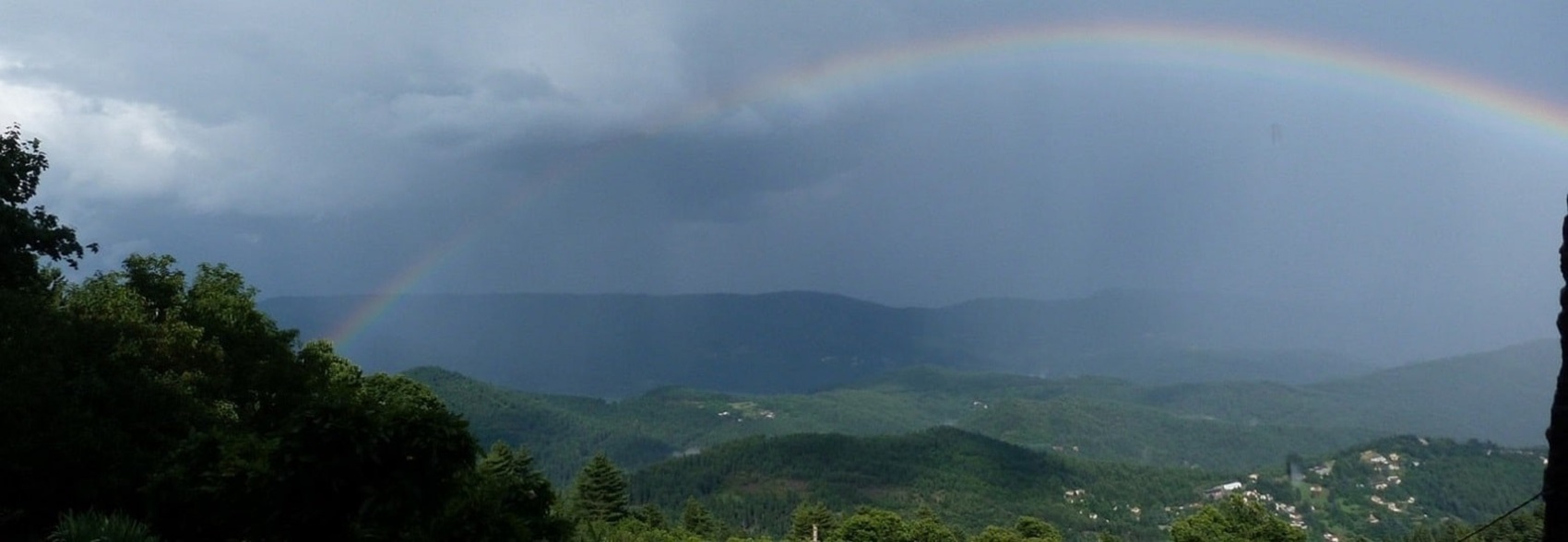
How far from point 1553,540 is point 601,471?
6770cm

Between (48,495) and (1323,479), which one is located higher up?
(48,495)

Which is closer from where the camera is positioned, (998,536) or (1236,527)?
(1236,527)

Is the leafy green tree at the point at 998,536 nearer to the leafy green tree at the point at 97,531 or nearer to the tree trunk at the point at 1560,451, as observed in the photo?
the tree trunk at the point at 1560,451

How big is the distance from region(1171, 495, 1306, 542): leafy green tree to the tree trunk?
42.3 meters

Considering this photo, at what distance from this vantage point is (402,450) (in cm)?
1204

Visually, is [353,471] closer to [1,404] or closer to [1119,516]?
[1,404]

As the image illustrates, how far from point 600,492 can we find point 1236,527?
45584 millimetres

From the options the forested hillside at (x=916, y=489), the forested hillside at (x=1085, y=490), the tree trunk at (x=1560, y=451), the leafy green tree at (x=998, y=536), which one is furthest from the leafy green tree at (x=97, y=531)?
the forested hillside at (x=1085, y=490)

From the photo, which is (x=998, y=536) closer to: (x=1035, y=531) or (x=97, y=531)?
(x=1035, y=531)

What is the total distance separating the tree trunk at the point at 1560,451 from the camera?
298 inches

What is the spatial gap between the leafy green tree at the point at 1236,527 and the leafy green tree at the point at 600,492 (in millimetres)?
41211

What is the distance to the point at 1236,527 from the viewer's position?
46.9 m

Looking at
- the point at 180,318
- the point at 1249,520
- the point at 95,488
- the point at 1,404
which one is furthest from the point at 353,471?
the point at 1249,520

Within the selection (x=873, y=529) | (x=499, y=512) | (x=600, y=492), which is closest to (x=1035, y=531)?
(x=873, y=529)
